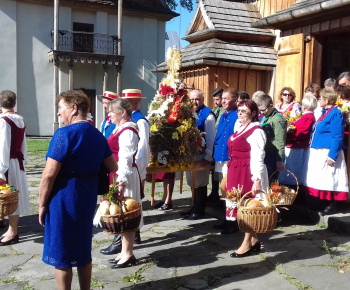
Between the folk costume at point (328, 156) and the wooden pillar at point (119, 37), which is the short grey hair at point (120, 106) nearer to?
the folk costume at point (328, 156)

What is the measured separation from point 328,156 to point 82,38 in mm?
19366

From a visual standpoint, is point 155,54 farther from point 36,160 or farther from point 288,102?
point 288,102

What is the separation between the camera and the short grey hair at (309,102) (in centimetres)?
631

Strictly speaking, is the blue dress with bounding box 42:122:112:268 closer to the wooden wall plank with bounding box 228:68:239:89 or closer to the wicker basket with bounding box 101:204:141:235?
the wicker basket with bounding box 101:204:141:235

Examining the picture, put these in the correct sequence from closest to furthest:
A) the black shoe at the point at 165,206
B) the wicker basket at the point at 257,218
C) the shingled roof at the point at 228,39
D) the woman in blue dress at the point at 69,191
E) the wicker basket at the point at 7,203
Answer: the woman in blue dress at the point at 69,191 → the wicker basket at the point at 257,218 → the wicker basket at the point at 7,203 → the black shoe at the point at 165,206 → the shingled roof at the point at 228,39

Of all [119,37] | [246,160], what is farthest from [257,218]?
[119,37]

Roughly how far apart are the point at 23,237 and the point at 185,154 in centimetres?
240

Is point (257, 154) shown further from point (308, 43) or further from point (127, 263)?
point (308, 43)

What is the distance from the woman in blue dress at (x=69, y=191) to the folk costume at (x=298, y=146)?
12.2 feet

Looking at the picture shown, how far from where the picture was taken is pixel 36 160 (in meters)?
13.1

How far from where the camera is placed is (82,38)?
75.8 ft

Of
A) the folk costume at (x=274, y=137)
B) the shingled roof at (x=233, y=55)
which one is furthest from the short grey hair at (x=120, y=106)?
the shingled roof at (x=233, y=55)

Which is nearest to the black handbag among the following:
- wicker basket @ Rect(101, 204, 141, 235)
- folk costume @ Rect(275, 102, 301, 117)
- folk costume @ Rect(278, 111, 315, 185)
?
wicker basket @ Rect(101, 204, 141, 235)

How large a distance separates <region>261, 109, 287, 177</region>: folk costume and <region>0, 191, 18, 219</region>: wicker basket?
3.28 m
